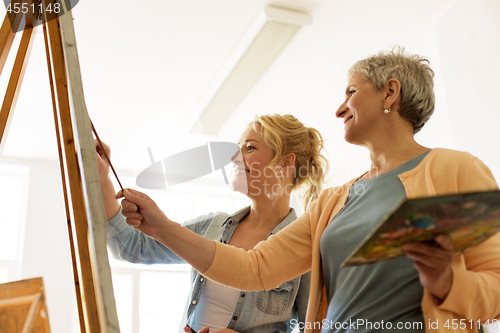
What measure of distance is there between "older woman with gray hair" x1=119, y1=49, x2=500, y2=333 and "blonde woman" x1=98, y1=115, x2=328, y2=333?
139mm

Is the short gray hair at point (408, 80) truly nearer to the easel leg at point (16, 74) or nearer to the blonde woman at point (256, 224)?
the blonde woman at point (256, 224)

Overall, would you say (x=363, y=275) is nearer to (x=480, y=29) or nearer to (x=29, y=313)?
(x=29, y=313)

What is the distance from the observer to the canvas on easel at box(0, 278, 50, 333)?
758 mm

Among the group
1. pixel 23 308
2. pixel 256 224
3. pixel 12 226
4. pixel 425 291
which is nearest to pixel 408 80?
pixel 425 291

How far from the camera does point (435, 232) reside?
0.61m

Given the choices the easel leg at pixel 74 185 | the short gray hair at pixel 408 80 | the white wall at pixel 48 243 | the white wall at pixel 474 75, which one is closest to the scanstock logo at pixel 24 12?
the easel leg at pixel 74 185

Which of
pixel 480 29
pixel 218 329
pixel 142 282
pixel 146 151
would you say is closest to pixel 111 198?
pixel 146 151

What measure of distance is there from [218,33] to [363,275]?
8.26 ft

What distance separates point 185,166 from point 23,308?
15.1 inches

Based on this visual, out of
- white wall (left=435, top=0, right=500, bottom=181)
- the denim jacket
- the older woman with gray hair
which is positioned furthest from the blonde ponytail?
white wall (left=435, top=0, right=500, bottom=181)

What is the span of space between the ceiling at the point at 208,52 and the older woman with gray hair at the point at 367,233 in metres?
1.39

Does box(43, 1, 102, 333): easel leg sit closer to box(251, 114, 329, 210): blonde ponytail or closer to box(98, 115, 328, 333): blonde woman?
box(98, 115, 328, 333): blonde woman

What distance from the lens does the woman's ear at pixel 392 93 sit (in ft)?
3.39

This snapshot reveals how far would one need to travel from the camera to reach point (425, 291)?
76 cm
